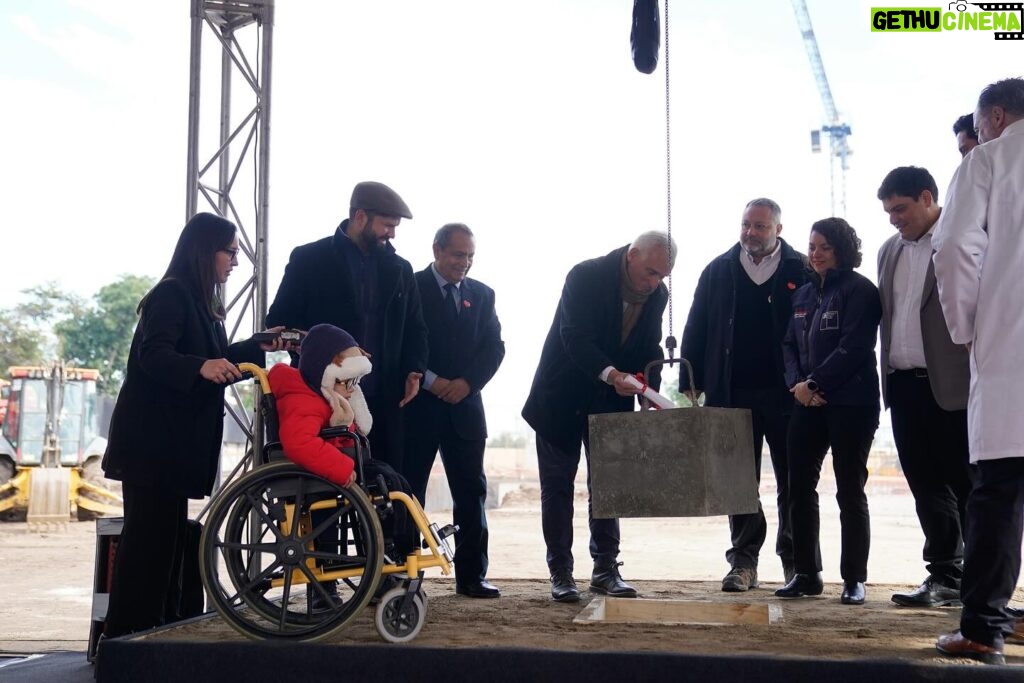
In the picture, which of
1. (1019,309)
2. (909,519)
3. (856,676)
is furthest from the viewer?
(909,519)

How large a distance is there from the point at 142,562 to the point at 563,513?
1.63m

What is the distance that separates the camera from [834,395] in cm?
383

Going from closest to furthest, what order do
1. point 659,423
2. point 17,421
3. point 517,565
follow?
point 659,423 < point 517,565 < point 17,421

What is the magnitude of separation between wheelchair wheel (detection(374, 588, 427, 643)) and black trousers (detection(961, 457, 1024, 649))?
1.38 m

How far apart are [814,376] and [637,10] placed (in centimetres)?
198

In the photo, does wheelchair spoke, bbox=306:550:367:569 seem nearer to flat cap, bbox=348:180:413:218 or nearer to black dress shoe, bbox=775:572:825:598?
flat cap, bbox=348:180:413:218

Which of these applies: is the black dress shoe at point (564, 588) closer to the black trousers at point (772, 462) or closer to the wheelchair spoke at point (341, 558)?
the black trousers at point (772, 462)

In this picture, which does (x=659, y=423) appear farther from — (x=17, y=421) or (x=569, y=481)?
(x=17, y=421)

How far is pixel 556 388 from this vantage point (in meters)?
4.19

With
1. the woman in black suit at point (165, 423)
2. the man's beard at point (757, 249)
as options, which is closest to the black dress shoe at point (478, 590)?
the woman in black suit at point (165, 423)

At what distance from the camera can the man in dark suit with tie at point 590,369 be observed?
4047mm

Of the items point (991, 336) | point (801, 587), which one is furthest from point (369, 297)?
point (991, 336)

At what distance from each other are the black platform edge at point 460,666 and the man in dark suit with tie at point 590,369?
1.37 m

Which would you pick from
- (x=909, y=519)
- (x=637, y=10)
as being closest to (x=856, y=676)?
(x=637, y=10)
